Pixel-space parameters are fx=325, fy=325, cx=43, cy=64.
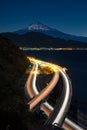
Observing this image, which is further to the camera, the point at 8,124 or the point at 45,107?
the point at 45,107

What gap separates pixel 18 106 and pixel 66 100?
5114 cm

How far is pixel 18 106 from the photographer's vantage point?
26281mm

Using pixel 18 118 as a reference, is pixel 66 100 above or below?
below

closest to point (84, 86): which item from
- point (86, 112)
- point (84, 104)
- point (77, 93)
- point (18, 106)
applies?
point (77, 93)

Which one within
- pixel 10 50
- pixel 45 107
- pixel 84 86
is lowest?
pixel 84 86

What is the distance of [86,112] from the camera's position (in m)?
98.6

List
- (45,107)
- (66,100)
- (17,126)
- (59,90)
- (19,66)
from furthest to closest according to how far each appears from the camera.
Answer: (19,66) → (59,90) → (66,100) → (45,107) → (17,126)

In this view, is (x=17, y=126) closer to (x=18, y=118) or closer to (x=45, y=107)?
(x=18, y=118)

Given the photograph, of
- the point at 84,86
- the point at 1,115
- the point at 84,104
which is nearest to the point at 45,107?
the point at 84,104

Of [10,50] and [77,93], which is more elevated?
[10,50]

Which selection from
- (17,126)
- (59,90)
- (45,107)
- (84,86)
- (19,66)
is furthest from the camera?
(84,86)

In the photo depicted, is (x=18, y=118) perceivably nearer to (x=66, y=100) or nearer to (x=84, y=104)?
(x=66, y=100)

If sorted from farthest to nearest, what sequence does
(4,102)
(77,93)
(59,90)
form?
1. (77,93)
2. (59,90)
3. (4,102)

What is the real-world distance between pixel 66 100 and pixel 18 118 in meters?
54.8
